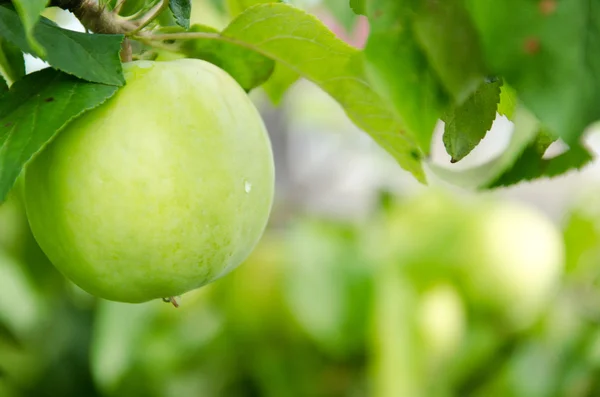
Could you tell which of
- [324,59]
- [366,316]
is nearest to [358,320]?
[366,316]

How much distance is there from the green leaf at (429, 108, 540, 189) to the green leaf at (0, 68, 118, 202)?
13 centimetres

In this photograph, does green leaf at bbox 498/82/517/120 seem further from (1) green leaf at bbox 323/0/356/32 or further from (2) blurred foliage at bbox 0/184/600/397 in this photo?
(2) blurred foliage at bbox 0/184/600/397

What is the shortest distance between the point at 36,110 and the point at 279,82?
0.53 feet

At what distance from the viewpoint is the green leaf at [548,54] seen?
20cm

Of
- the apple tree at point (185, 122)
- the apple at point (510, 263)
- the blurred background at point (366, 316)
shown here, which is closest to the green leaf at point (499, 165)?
the apple tree at point (185, 122)

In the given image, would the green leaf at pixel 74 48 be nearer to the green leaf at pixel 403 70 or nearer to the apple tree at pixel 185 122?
the apple tree at pixel 185 122

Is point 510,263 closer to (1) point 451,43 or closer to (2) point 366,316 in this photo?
(2) point 366,316

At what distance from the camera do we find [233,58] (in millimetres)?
358

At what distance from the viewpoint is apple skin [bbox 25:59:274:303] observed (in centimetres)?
28

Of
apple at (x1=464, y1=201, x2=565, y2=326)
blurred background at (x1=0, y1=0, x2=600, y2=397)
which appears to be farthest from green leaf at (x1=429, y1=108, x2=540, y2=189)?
apple at (x1=464, y1=201, x2=565, y2=326)

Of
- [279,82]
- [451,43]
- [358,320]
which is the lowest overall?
[358,320]

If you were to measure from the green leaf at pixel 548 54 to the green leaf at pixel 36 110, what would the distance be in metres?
0.15

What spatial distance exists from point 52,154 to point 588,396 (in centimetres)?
86

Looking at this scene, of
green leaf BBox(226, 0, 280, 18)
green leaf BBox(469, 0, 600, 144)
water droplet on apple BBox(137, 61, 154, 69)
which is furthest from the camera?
green leaf BBox(226, 0, 280, 18)
